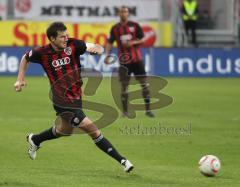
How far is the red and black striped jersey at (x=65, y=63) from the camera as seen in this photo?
36.6ft

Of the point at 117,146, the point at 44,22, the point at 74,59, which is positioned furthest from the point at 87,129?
the point at 44,22

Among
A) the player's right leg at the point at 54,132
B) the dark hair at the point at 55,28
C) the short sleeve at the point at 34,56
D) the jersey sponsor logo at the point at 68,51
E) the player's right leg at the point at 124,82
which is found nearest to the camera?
the dark hair at the point at 55,28

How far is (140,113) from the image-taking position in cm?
1953

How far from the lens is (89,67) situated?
98.9 ft

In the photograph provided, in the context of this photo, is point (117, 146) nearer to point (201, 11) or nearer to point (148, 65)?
point (148, 65)

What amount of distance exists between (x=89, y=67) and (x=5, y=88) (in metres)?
5.10

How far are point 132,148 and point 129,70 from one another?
17.3 feet

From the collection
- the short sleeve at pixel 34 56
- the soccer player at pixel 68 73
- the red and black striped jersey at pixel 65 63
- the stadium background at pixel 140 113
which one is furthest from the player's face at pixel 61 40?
the stadium background at pixel 140 113

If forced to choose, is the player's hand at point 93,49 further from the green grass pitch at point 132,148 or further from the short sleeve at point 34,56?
the green grass pitch at point 132,148

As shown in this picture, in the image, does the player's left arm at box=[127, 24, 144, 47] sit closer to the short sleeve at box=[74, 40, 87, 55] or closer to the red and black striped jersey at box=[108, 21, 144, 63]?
the red and black striped jersey at box=[108, 21, 144, 63]

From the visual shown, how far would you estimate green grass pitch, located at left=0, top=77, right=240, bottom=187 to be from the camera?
10617mm

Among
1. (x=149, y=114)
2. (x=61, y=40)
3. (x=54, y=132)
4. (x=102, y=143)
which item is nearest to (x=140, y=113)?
(x=149, y=114)

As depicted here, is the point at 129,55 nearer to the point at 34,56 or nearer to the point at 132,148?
the point at 132,148

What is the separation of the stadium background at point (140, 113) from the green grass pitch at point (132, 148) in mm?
16
